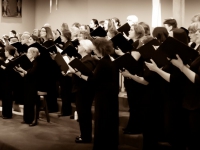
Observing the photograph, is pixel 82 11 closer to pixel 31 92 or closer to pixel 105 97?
pixel 31 92

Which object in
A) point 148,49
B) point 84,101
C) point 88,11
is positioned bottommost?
point 84,101

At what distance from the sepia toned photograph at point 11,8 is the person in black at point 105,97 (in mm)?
7445

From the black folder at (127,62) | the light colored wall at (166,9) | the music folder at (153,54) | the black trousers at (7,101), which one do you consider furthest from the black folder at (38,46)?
the light colored wall at (166,9)

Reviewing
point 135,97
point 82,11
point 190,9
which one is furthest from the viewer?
point 82,11

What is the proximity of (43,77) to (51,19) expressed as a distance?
5146mm

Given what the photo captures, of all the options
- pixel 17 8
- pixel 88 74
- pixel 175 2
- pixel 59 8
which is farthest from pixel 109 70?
pixel 17 8

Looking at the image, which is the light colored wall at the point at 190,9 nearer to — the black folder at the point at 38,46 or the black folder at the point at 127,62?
the black folder at the point at 38,46

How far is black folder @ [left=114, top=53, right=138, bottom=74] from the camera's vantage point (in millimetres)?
4008

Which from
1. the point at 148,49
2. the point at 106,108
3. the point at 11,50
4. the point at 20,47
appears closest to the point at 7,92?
the point at 11,50

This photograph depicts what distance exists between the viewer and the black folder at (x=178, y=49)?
10.5ft

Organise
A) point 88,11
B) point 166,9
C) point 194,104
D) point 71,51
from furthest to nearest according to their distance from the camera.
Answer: point 88,11, point 166,9, point 71,51, point 194,104

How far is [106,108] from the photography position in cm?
420

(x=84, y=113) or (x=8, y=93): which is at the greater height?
(x=84, y=113)

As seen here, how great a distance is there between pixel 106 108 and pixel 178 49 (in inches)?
50.3
